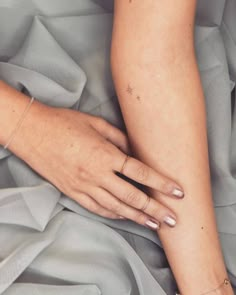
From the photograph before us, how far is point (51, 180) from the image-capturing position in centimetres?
72

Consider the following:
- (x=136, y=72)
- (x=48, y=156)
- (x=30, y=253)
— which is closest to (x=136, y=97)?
(x=136, y=72)

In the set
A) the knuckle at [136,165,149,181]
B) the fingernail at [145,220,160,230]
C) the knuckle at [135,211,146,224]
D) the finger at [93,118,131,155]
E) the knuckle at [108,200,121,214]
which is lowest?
the fingernail at [145,220,160,230]

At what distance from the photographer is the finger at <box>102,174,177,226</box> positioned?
680mm

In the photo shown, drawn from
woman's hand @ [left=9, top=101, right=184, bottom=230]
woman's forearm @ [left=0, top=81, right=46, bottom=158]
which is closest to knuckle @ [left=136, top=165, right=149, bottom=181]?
woman's hand @ [left=9, top=101, right=184, bottom=230]

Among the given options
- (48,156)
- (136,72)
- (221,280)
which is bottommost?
(221,280)

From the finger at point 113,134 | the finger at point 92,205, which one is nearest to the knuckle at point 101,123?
the finger at point 113,134

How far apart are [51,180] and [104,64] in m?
0.20

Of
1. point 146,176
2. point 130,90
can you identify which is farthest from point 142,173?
point 130,90

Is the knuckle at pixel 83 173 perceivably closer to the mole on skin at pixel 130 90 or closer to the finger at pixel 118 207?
the finger at pixel 118 207

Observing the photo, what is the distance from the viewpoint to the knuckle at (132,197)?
68cm

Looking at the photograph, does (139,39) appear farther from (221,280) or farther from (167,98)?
(221,280)

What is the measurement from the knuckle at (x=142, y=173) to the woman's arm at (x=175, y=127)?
0.03 metres

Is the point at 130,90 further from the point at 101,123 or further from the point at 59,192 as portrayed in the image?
A: the point at 59,192

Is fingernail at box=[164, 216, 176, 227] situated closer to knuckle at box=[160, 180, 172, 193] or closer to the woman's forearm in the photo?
knuckle at box=[160, 180, 172, 193]
